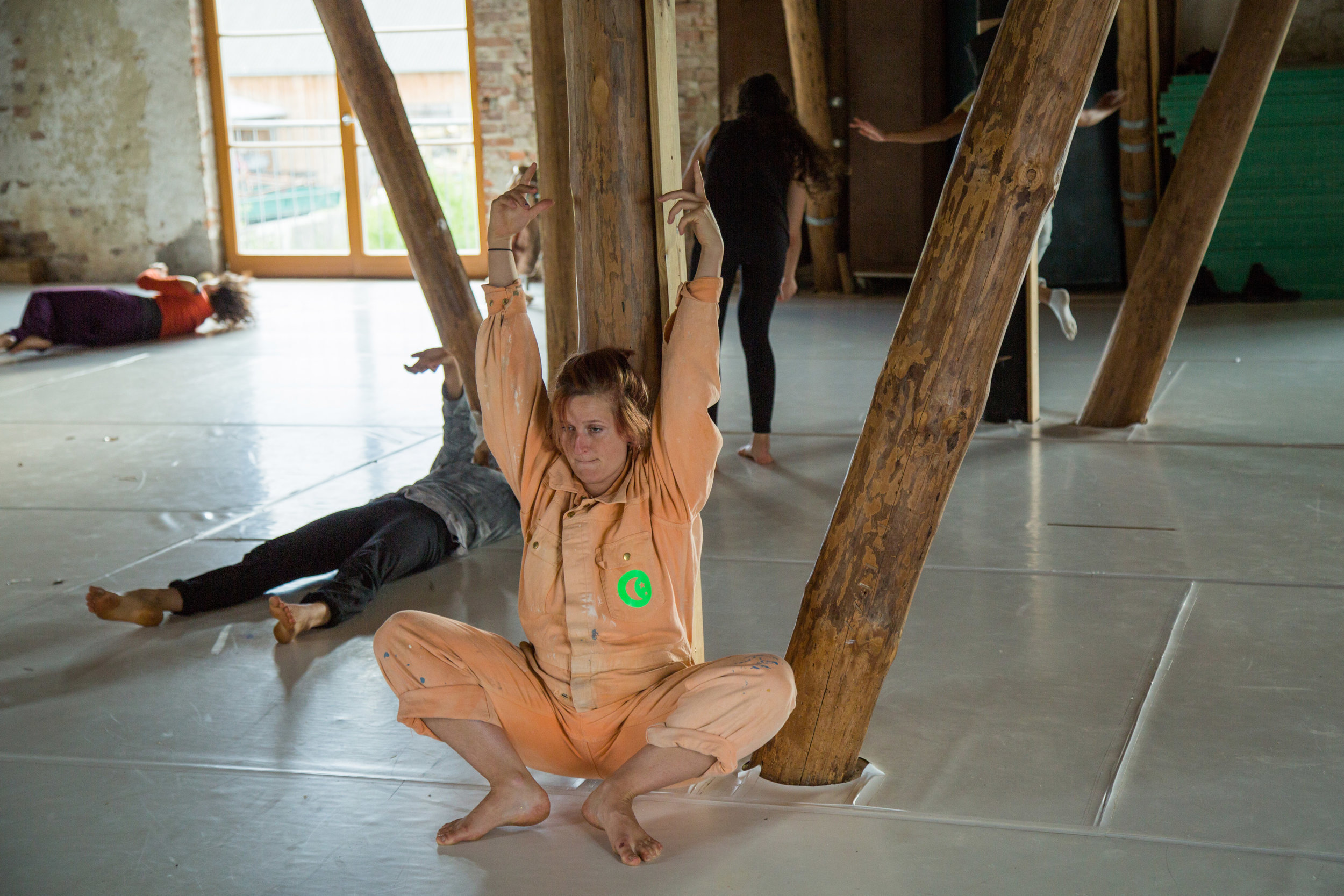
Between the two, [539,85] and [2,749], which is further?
[539,85]

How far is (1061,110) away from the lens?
2.12 metres

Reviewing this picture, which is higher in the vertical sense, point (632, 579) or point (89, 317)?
point (89, 317)

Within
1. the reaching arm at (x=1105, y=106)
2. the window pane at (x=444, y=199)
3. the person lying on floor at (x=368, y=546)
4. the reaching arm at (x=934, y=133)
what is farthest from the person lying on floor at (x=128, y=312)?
the reaching arm at (x=1105, y=106)

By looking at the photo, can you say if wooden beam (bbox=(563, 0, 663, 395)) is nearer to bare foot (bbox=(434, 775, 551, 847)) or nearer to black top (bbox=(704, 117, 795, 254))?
bare foot (bbox=(434, 775, 551, 847))

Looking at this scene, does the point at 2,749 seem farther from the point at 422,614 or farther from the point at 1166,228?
the point at 1166,228

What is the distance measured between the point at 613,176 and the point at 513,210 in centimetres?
22

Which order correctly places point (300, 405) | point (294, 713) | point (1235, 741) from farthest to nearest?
point (300, 405)
point (294, 713)
point (1235, 741)

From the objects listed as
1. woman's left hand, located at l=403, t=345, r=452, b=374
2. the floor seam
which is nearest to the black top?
woman's left hand, located at l=403, t=345, r=452, b=374

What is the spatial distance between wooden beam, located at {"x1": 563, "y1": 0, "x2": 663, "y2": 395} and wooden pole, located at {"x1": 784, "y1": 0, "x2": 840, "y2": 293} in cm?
619

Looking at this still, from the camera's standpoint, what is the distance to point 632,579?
217 cm

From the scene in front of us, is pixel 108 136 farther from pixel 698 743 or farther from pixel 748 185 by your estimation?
pixel 698 743

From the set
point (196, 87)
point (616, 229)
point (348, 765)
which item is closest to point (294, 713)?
point (348, 765)

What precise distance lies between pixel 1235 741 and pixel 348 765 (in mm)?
1713

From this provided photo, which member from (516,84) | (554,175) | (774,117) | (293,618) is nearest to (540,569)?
(293,618)
